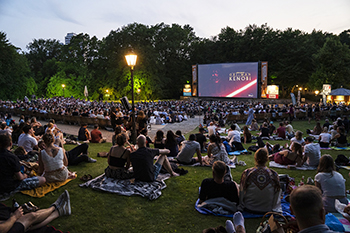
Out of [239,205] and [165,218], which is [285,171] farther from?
[165,218]

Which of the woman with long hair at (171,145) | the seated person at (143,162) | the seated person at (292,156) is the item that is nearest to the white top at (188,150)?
the woman with long hair at (171,145)

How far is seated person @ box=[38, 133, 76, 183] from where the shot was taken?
4.37 meters

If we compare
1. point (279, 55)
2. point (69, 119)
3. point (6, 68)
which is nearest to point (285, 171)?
point (69, 119)

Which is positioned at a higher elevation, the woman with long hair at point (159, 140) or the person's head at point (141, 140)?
the person's head at point (141, 140)

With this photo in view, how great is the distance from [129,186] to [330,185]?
3.30 m

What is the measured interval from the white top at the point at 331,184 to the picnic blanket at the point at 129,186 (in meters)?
2.60

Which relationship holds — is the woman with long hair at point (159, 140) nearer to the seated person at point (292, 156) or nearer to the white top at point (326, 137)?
the seated person at point (292, 156)

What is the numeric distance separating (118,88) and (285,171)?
37848mm

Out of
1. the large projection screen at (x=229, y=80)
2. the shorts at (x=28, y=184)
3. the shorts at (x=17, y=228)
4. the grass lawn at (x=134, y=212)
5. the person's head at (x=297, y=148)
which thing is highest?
the large projection screen at (x=229, y=80)

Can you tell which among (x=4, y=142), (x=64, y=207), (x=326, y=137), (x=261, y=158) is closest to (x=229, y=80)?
(x=326, y=137)

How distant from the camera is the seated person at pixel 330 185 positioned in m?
3.50

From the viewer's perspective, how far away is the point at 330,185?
3514 mm

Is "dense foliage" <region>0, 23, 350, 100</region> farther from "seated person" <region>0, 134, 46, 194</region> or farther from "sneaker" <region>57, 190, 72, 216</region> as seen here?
"sneaker" <region>57, 190, 72, 216</region>

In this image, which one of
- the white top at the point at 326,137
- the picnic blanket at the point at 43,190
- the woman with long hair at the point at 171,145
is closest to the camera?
the picnic blanket at the point at 43,190
